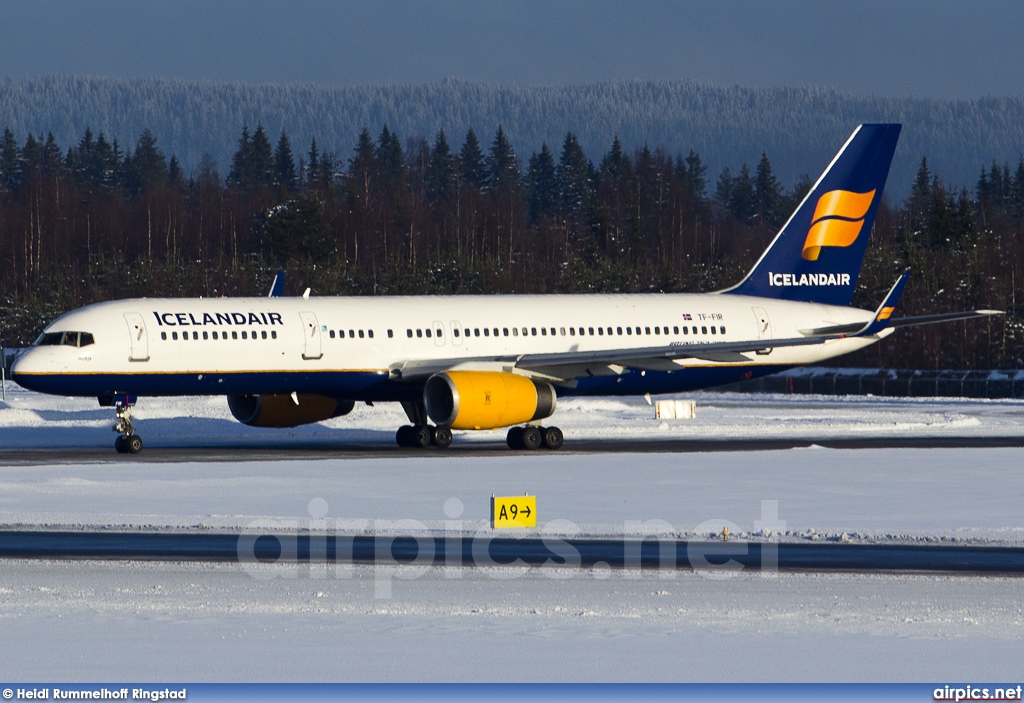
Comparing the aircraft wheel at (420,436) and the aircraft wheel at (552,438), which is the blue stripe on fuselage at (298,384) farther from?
the aircraft wheel at (552,438)

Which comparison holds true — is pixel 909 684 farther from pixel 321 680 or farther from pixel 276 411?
pixel 276 411

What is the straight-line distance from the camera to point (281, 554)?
19.0 metres

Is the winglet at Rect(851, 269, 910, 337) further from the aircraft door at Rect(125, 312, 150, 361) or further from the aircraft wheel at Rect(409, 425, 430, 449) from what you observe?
the aircraft door at Rect(125, 312, 150, 361)

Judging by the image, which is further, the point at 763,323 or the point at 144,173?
the point at 144,173

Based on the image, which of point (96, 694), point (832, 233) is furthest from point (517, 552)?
point (832, 233)

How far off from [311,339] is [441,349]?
3.38 metres

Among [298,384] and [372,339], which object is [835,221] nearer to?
[372,339]

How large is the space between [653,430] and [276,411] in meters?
10.9

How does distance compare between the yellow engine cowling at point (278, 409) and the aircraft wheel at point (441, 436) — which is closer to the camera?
the aircraft wheel at point (441, 436)

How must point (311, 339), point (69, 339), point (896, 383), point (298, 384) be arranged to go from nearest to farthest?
point (69, 339) < point (311, 339) < point (298, 384) < point (896, 383)

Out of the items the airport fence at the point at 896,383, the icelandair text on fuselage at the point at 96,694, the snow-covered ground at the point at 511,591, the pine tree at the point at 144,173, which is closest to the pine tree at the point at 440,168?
the pine tree at the point at 144,173

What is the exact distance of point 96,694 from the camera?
1113 cm

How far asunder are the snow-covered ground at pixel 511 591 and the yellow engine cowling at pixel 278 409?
21.5 ft

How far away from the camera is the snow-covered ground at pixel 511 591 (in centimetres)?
1259
